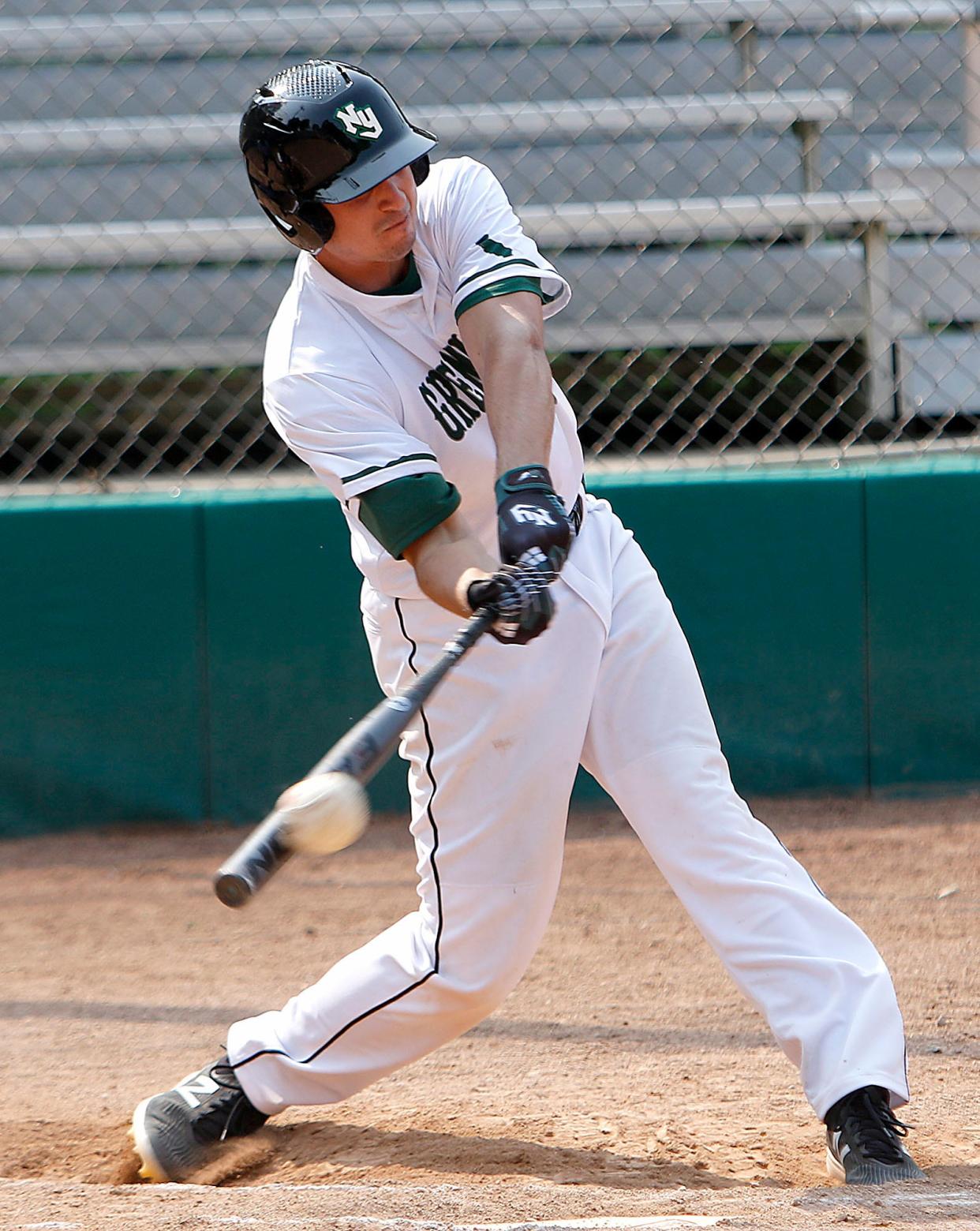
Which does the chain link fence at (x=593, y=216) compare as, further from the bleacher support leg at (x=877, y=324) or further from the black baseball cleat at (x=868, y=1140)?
the black baseball cleat at (x=868, y=1140)

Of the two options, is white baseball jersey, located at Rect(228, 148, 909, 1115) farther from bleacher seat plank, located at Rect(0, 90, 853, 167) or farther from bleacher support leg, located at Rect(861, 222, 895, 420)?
bleacher seat plank, located at Rect(0, 90, 853, 167)

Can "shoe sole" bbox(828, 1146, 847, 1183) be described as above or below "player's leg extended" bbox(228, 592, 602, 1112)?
below

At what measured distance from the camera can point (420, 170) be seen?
7.68ft

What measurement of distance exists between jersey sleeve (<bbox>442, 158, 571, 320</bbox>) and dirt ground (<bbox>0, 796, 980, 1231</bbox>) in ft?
4.31

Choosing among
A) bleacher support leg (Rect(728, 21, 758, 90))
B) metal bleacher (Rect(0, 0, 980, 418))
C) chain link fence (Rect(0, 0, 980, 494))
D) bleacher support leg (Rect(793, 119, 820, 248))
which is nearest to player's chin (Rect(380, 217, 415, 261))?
chain link fence (Rect(0, 0, 980, 494))

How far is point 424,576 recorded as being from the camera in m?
2.10

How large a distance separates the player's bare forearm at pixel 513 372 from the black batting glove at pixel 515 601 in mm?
200

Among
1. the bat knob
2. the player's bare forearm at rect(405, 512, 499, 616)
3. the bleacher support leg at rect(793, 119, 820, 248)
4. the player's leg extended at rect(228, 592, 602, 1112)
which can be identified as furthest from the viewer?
the bleacher support leg at rect(793, 119, 820, 248)

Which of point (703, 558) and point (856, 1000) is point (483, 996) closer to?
point (856, 1000)

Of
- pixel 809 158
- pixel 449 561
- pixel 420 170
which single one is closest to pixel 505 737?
pixel 449 561

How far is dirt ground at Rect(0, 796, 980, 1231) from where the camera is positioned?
2104 mm

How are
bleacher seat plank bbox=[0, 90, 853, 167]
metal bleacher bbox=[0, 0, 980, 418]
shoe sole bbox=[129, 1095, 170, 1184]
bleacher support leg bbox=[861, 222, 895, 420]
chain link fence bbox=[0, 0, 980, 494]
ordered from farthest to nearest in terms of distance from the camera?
bleacher seat plank bbox=[0, 90, 853, 167] → metal bleacher bbox=[0, 0, 980, 418] → chain link fence bbox=[0, 0, 980, 494] → bleacher support leg bbox=[861, 222, 895, 420] → shoe sole bbox=[129, 1095, 170, 1184]

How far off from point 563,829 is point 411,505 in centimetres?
57

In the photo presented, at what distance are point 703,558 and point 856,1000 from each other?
246cm
